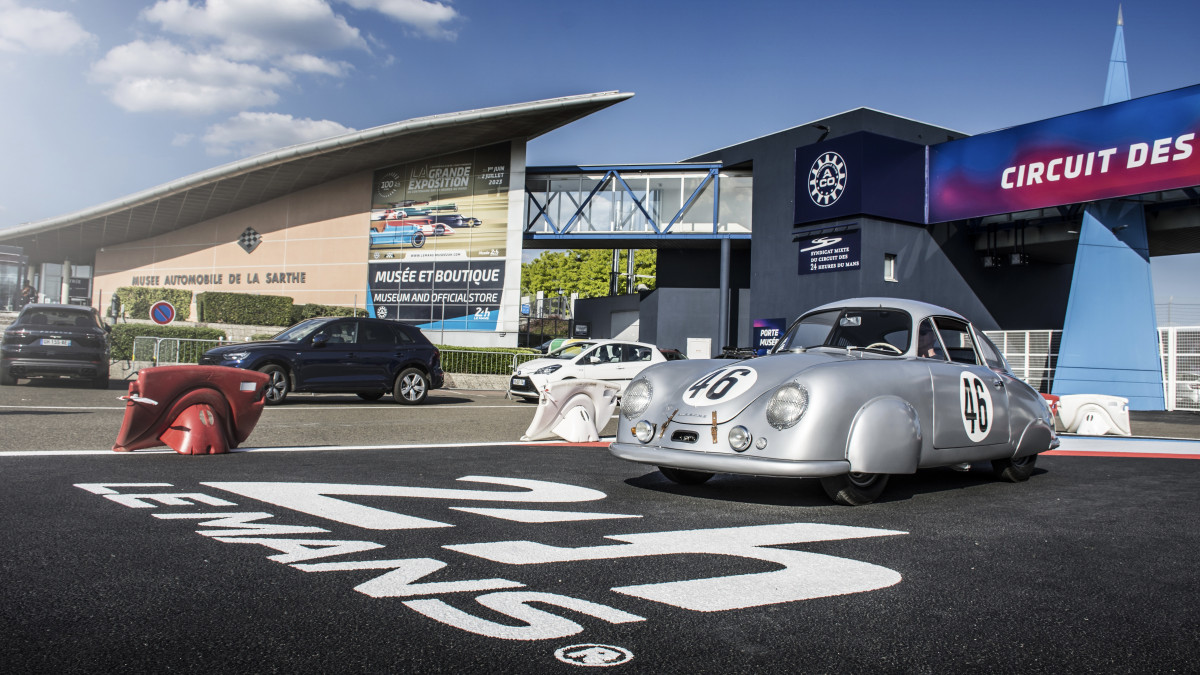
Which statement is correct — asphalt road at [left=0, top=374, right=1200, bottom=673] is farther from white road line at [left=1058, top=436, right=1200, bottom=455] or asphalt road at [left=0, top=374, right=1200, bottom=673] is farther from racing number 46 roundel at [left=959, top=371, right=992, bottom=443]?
white road line at [left=1058, top=436, right=1200, bottom=455]

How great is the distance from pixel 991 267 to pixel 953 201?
4.84 meters

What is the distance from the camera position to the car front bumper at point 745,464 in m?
5.04

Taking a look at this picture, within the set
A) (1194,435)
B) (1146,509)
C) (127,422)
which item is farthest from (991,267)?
(127,422)

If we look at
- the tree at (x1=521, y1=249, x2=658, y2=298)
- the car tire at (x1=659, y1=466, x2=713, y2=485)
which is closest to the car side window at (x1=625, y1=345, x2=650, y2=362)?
the car tire at (x1=659, y1=466, x2=713, y2=485)

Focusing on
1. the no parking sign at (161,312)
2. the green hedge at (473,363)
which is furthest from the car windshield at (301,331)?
the green hedge at (473,363)

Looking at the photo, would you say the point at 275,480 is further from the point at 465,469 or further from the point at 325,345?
the point at 325,345

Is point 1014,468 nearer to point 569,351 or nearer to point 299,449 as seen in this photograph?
point 299,449

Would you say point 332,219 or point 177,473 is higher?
point 332,219

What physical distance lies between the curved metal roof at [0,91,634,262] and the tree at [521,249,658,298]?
3668 centimetres

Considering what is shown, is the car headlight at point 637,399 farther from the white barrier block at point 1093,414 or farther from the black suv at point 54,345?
the black suv at point 54,345

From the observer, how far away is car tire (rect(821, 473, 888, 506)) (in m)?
5.42

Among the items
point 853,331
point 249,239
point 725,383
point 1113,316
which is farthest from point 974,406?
point 249,239

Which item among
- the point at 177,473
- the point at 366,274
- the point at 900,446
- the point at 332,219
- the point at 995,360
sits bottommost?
the point at 177,473

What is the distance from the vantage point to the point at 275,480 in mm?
5941
